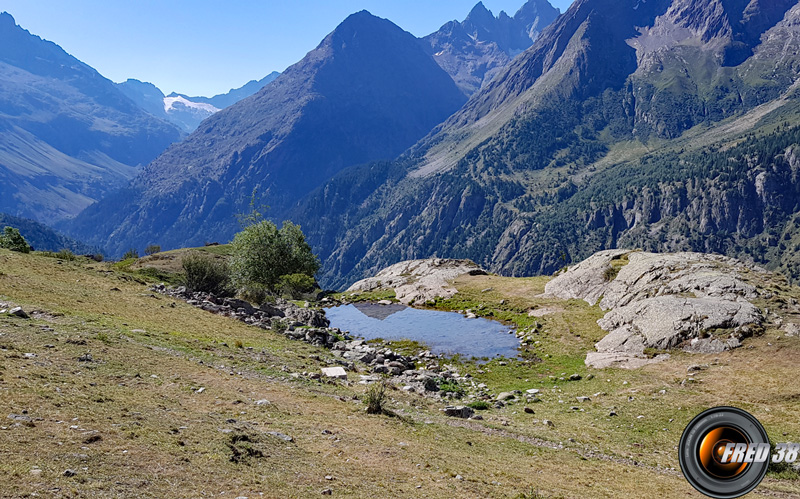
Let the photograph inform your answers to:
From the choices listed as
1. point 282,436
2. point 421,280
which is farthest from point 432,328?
point 282,436

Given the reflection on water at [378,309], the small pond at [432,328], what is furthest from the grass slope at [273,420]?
the reflection on water at [378,309]

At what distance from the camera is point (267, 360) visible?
105 feet

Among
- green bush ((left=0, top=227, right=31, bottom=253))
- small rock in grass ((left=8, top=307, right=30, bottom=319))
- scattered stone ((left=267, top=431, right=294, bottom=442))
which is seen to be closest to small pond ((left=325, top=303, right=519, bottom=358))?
scattered stone ((left=267, top=431, right=294, bottom=442))

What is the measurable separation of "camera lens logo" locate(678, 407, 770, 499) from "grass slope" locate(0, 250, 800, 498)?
205 inches

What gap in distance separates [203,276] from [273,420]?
5364 cm

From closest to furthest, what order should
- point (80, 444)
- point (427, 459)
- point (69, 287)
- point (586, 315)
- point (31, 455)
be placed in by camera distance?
1. point (31, 455)
2. point (80, 444)
3. point (427, 459)
4. point (69, 287)
5. point (586, 315)

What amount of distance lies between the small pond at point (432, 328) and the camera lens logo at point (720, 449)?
37989 millimetres

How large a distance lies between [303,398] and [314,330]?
22.5 metres

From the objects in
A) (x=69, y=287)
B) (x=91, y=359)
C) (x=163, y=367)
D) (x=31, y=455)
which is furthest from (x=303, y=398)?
(x=69, y=287)

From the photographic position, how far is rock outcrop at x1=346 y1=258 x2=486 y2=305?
90.6 metres

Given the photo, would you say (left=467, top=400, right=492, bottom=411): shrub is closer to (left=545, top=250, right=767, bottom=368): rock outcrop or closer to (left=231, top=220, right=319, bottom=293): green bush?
(left=545, top=250, right=767, bottom=368): rock outcrop

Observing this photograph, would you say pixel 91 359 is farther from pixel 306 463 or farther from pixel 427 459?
pixel 427 459

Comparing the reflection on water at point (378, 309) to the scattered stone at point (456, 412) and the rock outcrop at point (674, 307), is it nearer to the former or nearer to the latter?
the rock outcrop at point (674, 307)

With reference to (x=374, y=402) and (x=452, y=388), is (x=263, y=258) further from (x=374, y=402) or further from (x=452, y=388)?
(x=374, y=402)
